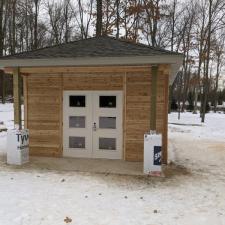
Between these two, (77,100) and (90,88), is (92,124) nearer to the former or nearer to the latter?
(77,100)

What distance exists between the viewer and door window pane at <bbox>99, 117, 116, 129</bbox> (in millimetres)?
9352

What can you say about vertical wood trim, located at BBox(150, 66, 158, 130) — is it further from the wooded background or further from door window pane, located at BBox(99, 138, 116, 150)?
the wooded background

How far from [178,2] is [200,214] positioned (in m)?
26.9

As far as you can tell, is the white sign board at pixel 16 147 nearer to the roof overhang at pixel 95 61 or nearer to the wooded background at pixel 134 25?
the roof overhang at pixel 95 61

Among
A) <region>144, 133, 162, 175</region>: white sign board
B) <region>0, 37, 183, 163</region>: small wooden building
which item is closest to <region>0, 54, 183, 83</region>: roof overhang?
<region>0, 37, 183, 163</region>: small wooden building

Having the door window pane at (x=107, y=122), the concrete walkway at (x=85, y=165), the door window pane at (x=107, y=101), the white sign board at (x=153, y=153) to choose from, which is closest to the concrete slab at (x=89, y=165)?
the concrete walkway at (x=85, y=165)

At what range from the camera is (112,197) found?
6.16 metres

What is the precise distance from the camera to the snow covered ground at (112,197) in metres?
5.14

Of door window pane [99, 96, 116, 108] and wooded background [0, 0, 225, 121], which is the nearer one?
door window pane [99, 96, 116, 108]

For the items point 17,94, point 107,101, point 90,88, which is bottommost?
point 107,101

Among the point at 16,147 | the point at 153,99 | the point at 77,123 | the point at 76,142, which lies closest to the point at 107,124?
the point at 77,123

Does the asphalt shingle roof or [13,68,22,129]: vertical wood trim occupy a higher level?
the asphalt shingle roof

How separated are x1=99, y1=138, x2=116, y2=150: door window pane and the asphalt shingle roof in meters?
2.56

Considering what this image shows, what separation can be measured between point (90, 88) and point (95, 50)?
1208 mm
